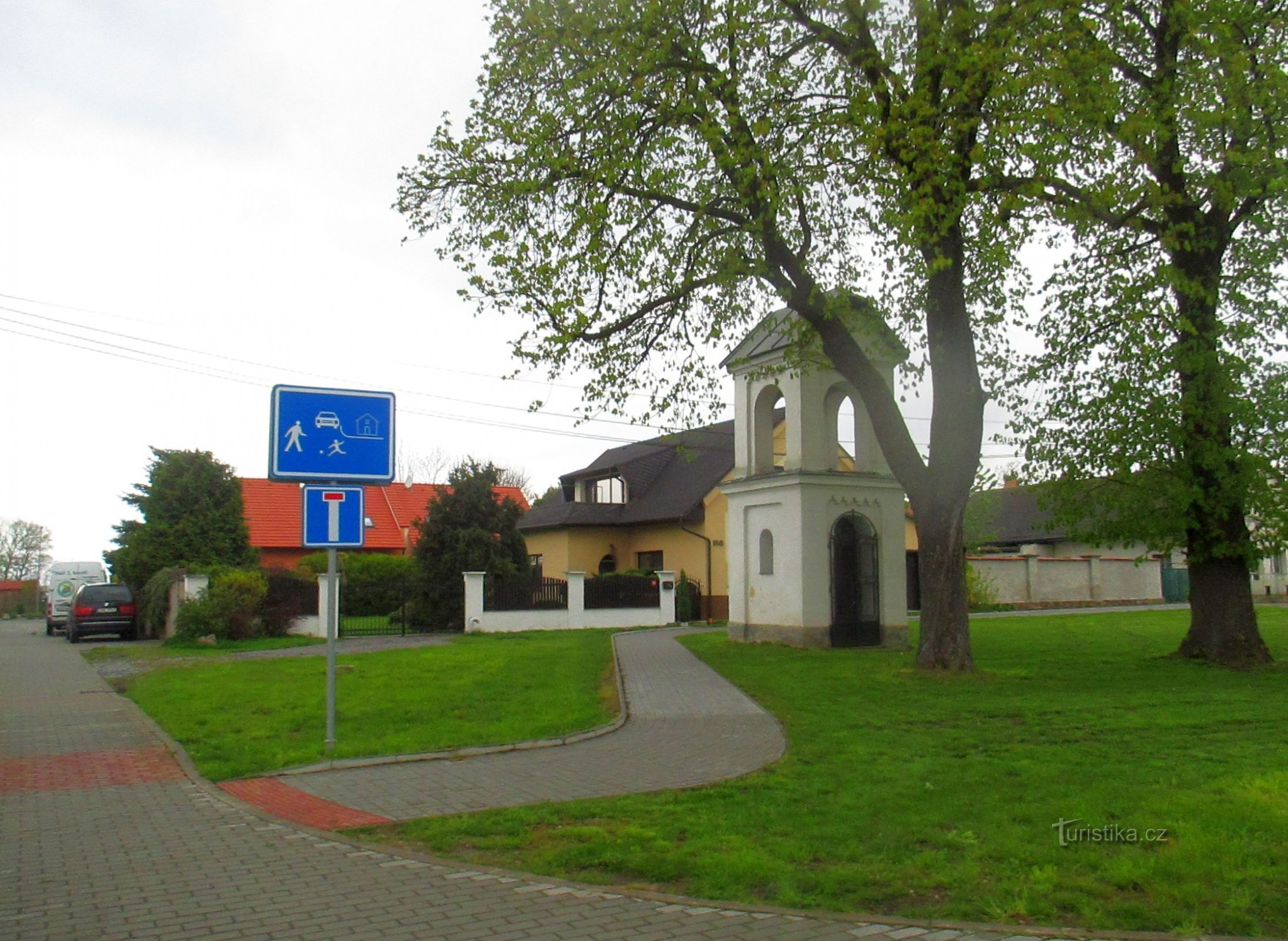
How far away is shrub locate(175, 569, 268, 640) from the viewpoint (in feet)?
86.5

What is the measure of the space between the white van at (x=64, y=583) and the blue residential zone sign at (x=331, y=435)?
2795cm

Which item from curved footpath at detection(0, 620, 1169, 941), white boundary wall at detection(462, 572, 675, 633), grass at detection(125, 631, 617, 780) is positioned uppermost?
white boundary wall at detection(462, 572, 675, 633)

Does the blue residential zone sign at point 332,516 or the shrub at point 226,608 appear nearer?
the blue residential zone sign at point 332,516

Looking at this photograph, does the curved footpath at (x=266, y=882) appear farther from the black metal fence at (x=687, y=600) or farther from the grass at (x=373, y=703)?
the black metal fence at (x=687, y=600)

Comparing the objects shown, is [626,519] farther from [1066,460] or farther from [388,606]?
[1066,460]

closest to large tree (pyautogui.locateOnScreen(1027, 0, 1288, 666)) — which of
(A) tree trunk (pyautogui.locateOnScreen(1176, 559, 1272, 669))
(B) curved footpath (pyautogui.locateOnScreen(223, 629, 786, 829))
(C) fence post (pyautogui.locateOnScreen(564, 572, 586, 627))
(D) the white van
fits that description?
(A) tree trunk (pyautogui.locateOnScreen(1176, 559, 1272, 669))

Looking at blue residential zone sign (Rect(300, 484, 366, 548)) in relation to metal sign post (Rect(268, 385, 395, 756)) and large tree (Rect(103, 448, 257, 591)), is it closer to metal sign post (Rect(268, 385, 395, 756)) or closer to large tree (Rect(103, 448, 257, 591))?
metal sign post (Rect(268, 385, 395, 756))

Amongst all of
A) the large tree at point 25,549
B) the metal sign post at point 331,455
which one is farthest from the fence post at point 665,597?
the large tree at point 25,549

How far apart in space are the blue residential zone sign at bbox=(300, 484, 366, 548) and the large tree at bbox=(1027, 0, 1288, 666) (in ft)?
30.1

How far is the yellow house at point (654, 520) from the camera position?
124ft

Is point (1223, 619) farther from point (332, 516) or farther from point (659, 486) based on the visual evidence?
point (659, 486)

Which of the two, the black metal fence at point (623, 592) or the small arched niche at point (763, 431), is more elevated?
the small arched niche at point (763, 431)

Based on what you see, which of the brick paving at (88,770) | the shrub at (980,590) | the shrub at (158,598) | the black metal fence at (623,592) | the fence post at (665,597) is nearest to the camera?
the brick paving at (88,770)

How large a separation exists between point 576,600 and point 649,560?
33.9 feet
